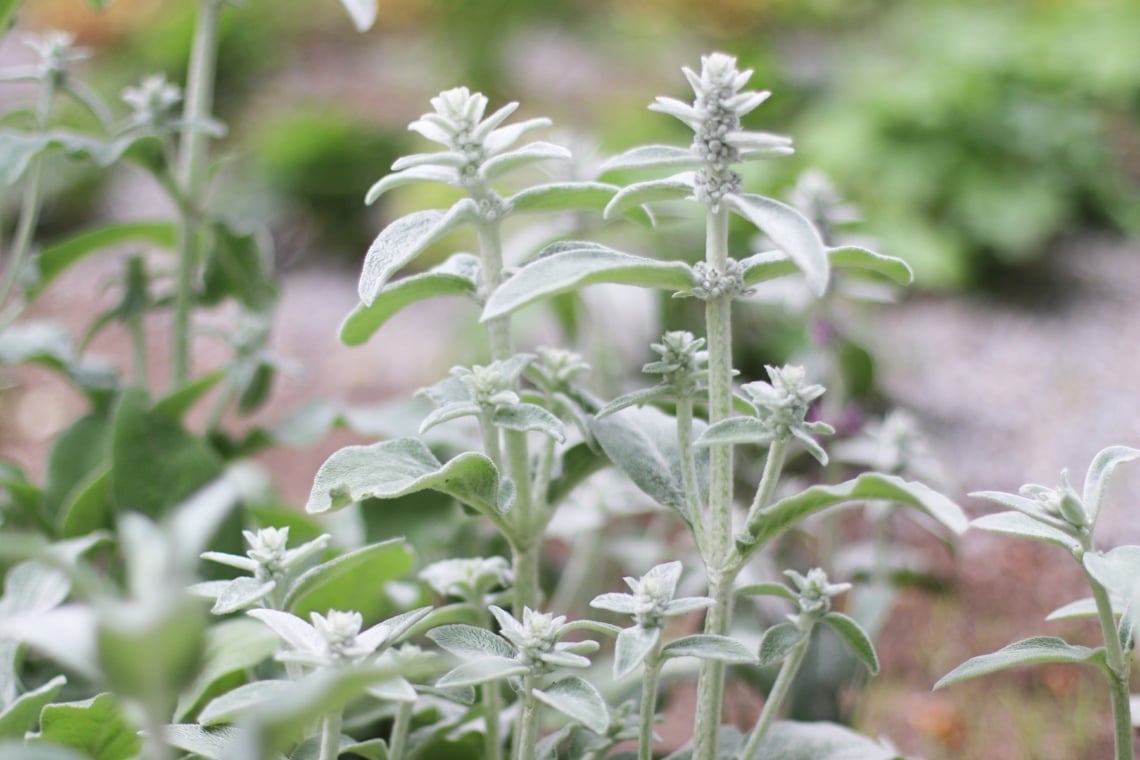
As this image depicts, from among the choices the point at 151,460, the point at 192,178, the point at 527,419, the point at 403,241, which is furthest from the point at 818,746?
the point at 192,178

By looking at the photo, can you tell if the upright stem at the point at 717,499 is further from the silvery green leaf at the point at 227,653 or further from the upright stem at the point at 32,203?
the upright stem at the point at 32,203

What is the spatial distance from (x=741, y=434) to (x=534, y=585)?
21 centimetres

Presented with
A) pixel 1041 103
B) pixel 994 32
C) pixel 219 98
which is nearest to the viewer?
pixel 1041 103

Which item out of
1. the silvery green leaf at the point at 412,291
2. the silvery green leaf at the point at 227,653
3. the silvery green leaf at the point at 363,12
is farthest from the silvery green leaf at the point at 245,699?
the silvery green leaf at the point at 363,12

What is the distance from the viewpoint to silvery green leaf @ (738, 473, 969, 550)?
497 mm

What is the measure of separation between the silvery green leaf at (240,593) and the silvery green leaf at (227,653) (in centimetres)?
8

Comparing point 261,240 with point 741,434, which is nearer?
point 741,434

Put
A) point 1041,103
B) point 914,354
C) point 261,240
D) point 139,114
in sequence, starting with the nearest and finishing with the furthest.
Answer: point 139,114 → point 261,240 → point 914,354 → point 1041,103

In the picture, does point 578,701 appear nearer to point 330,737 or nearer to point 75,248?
point 330,737

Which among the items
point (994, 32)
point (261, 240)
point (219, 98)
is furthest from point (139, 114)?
point (219, 98)

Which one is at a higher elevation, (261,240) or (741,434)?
(261,240)

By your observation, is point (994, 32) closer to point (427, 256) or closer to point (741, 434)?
point (427, 256)

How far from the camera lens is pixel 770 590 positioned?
65 cm

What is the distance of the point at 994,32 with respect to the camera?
9.23 feet
